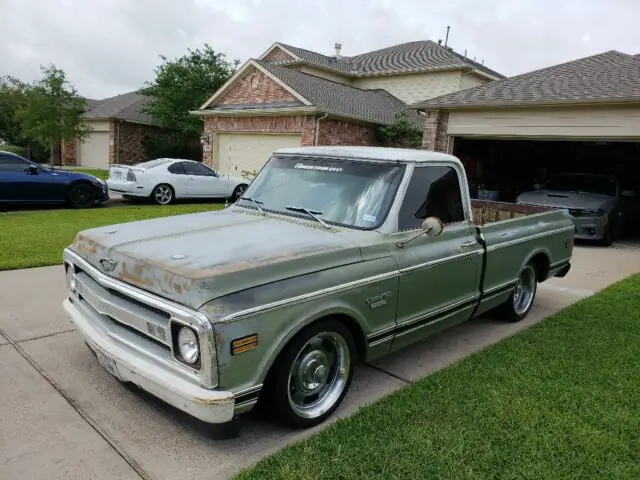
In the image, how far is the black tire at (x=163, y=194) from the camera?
46.5 ft

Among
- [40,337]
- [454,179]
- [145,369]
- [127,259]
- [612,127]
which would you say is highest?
[612,127]

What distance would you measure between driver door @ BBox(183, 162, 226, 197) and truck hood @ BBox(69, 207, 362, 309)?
1126 cm

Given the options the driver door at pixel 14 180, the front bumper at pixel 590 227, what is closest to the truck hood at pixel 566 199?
the front bumper at pixel 590 227

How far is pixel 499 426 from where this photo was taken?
3283 mm

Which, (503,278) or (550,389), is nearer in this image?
(550,389)

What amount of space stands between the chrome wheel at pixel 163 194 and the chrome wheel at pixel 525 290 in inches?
433

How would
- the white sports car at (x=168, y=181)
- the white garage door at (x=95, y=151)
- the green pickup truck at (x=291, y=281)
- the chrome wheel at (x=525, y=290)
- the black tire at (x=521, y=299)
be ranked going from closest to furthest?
the green pickup truck at (x=291, y=281) → the black tire at (x=521, y=299) → the chrome wheel at (x=525, y=290) → the white sports car at (x=168, y=181) → the white garage door at (x=95, y=151)

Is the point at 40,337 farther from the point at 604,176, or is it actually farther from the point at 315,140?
the point at 315,140

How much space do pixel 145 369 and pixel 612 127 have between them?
11.9 m

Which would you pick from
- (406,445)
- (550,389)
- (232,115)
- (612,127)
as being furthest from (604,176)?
(232,115)

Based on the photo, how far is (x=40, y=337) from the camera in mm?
4445

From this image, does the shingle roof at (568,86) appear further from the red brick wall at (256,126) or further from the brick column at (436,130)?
the red brick wall at (256,126)

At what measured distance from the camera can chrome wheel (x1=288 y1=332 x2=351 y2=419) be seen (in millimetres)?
3157

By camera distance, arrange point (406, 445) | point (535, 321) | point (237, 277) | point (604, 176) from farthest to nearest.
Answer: point (604, 176)
point (535, 321)
point (406, 445)
point (237, 277)
